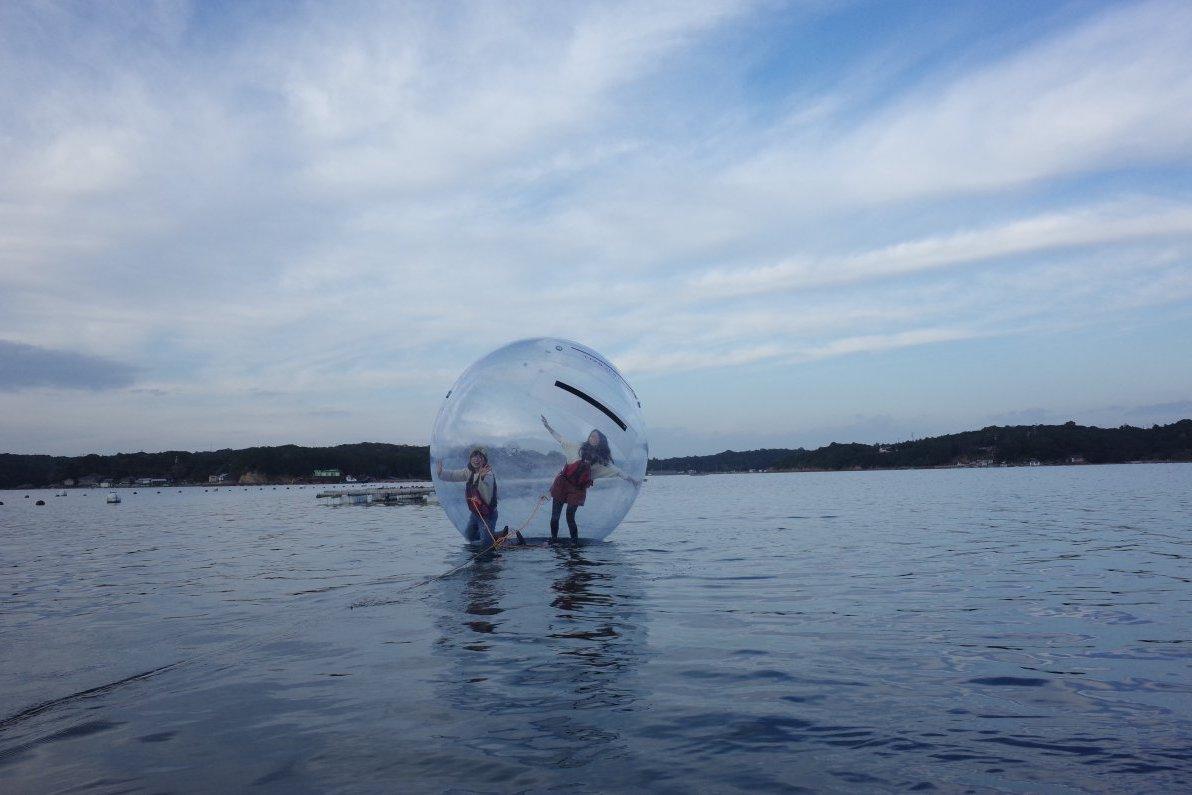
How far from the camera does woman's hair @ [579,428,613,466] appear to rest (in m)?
15.6

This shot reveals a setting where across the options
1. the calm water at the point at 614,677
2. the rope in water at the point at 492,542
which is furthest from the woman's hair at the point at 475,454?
the calm water at the point at 614,677

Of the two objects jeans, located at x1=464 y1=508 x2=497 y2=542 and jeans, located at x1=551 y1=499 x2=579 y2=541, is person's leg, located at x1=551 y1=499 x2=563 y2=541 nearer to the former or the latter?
jeans, located at x1=551 y1=499 x2=579 y2=541

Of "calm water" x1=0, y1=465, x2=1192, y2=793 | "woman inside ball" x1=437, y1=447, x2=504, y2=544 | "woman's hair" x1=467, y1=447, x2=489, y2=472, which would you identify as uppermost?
"woman's hair" x1=467, y1=447, x2=489, y2=472

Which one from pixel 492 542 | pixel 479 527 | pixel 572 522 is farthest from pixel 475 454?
pixel 572 522

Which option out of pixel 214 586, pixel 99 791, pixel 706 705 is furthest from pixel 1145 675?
pixel 214 586

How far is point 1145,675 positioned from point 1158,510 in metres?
27.8

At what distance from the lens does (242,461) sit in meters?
184

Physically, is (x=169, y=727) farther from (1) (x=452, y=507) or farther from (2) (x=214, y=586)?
(1) (x=452, y=507)

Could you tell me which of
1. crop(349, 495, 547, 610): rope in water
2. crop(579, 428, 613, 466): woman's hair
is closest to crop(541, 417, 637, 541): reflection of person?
crop(579, 428, 613, 466): woman's hair

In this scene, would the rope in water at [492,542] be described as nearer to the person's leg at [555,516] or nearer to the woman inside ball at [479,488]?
the woman inside ball at [479,488]

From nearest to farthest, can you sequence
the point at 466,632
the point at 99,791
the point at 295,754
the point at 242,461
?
the point at 99,791 → the point at 295,754 → the point at 466,632 → the point at 242,461

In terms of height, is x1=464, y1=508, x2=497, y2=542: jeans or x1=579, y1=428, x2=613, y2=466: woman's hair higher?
x1=579, y1=428, x2=613, y2=466: woman's hair

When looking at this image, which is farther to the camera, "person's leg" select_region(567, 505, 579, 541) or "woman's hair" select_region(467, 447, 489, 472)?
"person's leg" select_region(567, 505, 579, 541)

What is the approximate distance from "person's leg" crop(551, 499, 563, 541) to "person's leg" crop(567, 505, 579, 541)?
0.18m
